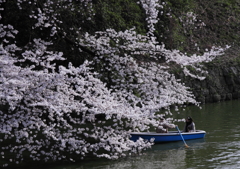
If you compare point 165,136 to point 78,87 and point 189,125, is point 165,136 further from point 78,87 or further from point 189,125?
point 78,87

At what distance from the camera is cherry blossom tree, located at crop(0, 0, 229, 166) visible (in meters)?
7.99

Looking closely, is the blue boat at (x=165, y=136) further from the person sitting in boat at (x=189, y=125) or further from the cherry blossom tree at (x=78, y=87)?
the cherry blossom tree at (x=78, y=87)

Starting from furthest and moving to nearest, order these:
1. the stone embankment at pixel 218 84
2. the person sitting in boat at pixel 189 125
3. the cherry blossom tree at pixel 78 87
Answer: the stone embankment at pixel 218 84
the person sitting in boat at pixel 189 125
the cherry blossom tree at pixel 78 87

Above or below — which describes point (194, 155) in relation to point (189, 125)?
below

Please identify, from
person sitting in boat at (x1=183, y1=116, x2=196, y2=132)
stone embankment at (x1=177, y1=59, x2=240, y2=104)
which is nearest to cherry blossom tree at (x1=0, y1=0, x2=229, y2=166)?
person sitting in boat at (x1=183, y1=116, x2=196, y2=132)

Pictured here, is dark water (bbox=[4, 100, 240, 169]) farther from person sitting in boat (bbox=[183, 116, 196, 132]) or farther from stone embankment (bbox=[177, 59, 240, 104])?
stone embankment (bbox=[177, 59, 240, 104])

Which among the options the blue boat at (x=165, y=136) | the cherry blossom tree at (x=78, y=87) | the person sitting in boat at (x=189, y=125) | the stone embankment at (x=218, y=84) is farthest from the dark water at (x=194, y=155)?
the stone embankment at (x=218, y=84)

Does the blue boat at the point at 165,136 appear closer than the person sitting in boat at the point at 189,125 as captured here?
Yes

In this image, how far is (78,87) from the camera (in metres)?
8.45

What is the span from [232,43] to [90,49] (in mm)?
22239

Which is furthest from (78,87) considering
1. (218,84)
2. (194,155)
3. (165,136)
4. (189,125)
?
(218,84)

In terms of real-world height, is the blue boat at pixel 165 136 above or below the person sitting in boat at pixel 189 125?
below

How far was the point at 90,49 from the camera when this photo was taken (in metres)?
12.4

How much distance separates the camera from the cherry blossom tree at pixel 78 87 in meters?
7.99
